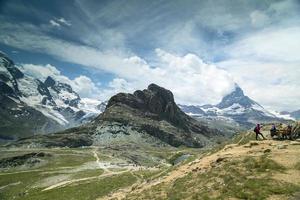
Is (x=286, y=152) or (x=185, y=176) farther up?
(x=286, y=152)

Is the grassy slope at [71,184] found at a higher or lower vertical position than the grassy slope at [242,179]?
lower

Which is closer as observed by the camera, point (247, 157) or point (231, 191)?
point (231, 191)

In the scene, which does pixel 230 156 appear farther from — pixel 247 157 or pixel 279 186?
pixel 279 186

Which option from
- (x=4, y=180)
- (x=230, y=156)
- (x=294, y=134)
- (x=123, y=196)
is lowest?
(x=4, y=180)

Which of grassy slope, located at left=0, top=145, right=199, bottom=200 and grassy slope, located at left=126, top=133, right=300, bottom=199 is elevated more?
grassy slope, located at left=126, top=133, right=300, bottom=199

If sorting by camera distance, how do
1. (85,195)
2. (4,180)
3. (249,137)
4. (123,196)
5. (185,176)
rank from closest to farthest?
(185,176) → (123,196) → (249,137) → (85,195) → (4,180)

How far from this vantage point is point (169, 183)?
44.9 metres

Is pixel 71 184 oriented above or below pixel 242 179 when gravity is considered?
below

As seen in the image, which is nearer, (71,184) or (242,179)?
(242,179)

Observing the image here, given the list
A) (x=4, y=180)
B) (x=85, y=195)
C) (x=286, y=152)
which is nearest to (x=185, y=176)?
(x=286, y=152)

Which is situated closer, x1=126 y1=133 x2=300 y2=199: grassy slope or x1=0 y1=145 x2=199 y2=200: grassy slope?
x1=126 y1=133 x2=300 y2=199: grassy slope

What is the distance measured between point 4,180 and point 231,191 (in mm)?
124984

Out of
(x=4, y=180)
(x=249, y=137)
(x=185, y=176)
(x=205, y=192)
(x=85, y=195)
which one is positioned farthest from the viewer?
(x=4, y=180)

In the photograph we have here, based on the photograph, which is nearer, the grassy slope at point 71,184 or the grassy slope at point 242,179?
the grassy slope at point 242,179
